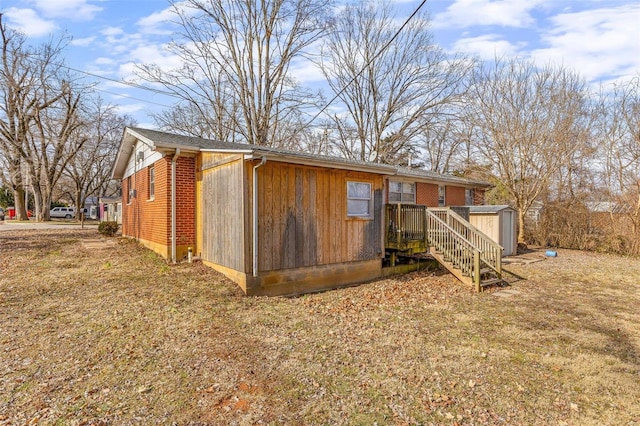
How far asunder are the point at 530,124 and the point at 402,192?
21.9 ft

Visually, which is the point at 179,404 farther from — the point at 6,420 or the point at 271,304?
the point at 271,304

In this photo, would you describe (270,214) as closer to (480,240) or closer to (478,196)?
(480,240)

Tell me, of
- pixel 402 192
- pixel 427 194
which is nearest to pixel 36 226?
pixel 402 192

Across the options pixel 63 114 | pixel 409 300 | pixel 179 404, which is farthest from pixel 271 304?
pixel 63 114

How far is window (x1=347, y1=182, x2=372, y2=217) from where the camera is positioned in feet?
30.9

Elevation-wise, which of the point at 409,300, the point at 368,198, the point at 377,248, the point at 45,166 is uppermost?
the point at 45,166

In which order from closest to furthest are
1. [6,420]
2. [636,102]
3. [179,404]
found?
[6,420] < [179,404] < [636,102]

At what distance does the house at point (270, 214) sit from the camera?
755cm

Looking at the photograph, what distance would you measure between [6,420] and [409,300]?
6624 mm

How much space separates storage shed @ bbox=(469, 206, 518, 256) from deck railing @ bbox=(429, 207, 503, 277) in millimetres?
4438

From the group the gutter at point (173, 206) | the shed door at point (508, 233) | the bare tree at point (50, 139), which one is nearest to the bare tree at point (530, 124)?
the shed door at point (508, 233)

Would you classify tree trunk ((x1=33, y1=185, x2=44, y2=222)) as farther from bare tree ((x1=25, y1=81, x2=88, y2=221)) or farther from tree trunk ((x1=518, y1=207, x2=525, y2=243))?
tree trunk ((x1=518, y1=207, x2=525, y2=243))

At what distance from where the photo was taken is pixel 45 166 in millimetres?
30375

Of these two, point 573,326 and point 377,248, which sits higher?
point 377,248
